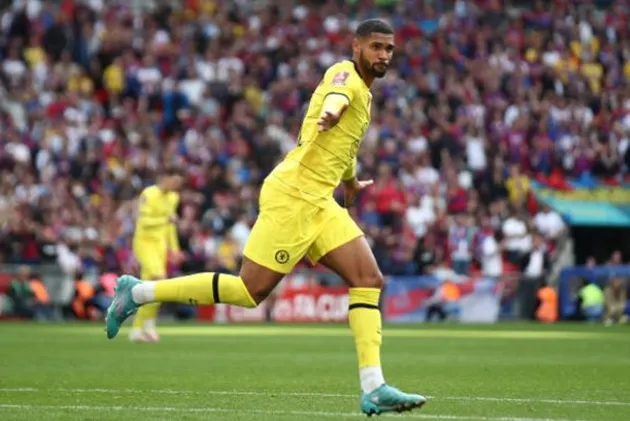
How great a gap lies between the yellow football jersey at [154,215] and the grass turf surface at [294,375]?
57.6 inches

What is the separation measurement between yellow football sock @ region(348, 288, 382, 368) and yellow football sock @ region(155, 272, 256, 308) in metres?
0.73

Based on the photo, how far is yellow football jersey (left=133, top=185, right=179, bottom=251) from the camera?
2233 cm

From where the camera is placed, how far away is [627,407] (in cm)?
1138

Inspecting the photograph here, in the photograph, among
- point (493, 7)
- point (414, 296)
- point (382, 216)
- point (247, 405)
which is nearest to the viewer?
point (247, 405)

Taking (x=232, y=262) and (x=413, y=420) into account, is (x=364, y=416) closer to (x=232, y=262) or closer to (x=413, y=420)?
(x=413, y=420)

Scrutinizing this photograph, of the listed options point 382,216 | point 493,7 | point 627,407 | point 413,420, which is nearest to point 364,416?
point 413,420

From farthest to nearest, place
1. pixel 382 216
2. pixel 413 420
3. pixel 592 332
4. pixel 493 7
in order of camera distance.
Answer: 1. pixel 493 7
2. pixel 382 216
3. pixel 592 332
4. pixel 413 420

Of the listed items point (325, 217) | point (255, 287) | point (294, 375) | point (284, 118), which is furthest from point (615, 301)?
point (255, 287)

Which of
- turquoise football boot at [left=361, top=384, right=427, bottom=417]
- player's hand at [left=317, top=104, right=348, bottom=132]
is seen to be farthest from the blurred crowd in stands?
player's hand at [left=317, top=104, right=348, bottom=132]

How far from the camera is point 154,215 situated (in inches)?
883

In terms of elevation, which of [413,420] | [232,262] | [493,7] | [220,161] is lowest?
[413,420]

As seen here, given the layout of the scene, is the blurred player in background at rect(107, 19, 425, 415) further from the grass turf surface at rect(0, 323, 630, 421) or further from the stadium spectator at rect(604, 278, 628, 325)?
the stadium spectator at rect(604, 278, 628, 325)

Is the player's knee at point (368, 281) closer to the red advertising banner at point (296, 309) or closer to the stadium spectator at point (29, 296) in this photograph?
the red advertising banner at point (296, 309)

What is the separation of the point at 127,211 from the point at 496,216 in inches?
309
